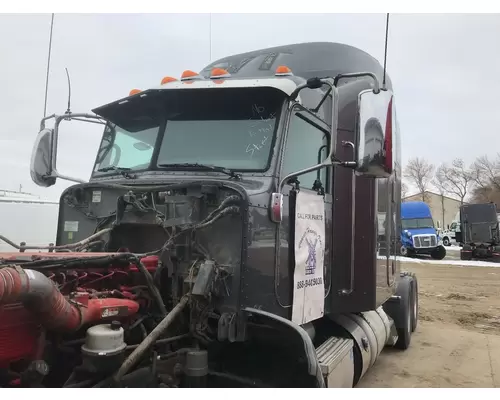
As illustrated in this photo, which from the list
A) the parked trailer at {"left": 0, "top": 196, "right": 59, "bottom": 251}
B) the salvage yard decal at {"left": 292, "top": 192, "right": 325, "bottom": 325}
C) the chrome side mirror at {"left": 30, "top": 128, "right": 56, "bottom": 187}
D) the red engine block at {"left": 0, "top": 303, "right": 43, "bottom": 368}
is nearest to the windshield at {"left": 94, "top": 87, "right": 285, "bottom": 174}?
the salvage yard decal at {"left": 292, "top": 192, "right": 325, "bottom": 325}

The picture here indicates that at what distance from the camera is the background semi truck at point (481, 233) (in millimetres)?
25000

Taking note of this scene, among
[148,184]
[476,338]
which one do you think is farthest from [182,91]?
[476,338]

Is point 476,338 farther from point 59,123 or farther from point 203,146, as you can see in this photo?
point 59,123

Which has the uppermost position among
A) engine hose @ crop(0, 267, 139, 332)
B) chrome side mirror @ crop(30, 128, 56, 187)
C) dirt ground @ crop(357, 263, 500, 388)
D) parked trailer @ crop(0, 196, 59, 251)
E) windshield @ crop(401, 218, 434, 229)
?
windshield @ crop(401, 218, 434, 229)

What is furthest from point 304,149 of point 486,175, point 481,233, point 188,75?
point 486,175

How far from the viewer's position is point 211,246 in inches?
140

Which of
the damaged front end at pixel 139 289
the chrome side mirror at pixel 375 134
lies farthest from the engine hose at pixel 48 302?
the chrome side mirror at pixel 375 134

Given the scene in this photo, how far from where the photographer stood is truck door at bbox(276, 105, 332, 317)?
12.7 feet

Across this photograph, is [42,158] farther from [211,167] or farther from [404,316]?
[404,316]

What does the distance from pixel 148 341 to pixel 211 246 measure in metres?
0.87

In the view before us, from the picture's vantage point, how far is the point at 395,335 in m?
6.86

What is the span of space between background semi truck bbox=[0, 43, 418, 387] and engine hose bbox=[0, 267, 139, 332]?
0.01m

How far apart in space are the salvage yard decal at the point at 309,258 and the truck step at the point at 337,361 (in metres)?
0.31

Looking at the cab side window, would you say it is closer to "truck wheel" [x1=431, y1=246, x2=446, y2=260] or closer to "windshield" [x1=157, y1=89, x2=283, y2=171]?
"windshield" [x1=157, y1=89, x2=283, y2=171]
